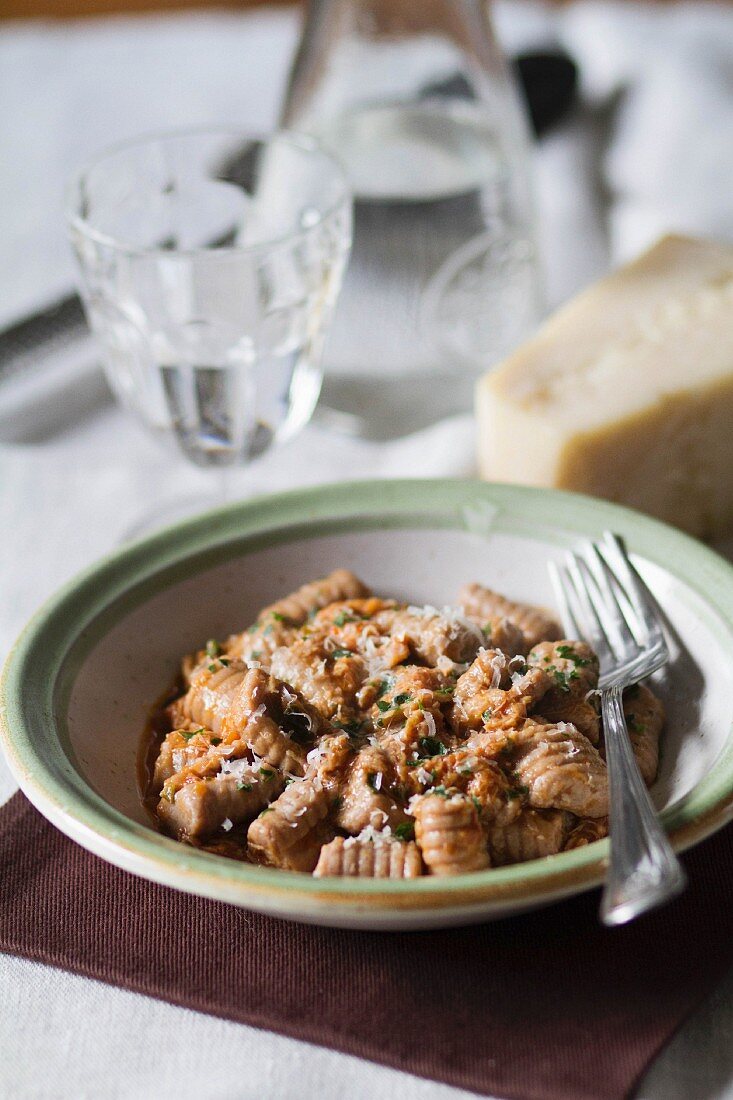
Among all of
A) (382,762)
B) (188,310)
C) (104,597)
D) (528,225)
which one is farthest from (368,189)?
(382,762)

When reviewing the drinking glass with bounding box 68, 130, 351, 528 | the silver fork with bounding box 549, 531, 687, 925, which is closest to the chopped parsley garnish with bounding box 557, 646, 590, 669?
Answer: the silver fork with bounding box 549, 531, 687, 925

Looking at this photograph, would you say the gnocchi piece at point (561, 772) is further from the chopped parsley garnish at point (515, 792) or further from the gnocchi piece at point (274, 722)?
the gnocchi piece at point (274, 722)

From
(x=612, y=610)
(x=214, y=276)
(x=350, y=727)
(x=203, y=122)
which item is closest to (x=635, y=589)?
(x=612, y=610)

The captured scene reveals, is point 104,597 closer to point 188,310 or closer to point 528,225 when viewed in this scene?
point 188,310

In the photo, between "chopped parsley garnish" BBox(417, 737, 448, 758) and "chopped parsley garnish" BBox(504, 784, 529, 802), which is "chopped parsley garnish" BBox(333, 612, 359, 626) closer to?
"chopped parsley garnish" BBox(417, 737, 448, 758)

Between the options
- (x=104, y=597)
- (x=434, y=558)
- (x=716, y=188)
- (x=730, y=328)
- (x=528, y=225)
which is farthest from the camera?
(x=716, y=188)

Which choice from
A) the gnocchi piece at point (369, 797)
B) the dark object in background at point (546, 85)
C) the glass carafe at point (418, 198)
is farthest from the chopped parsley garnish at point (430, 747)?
the dark object in background at point (546, 85)

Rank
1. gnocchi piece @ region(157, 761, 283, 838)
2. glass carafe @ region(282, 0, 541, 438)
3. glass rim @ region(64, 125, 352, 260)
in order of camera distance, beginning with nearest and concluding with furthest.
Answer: gnocchi piece @ region(157, 761, 283, 838), glass rim @ region(64, 125, 352, 260), glass carafe @ region(282, 0, 541, 438)
